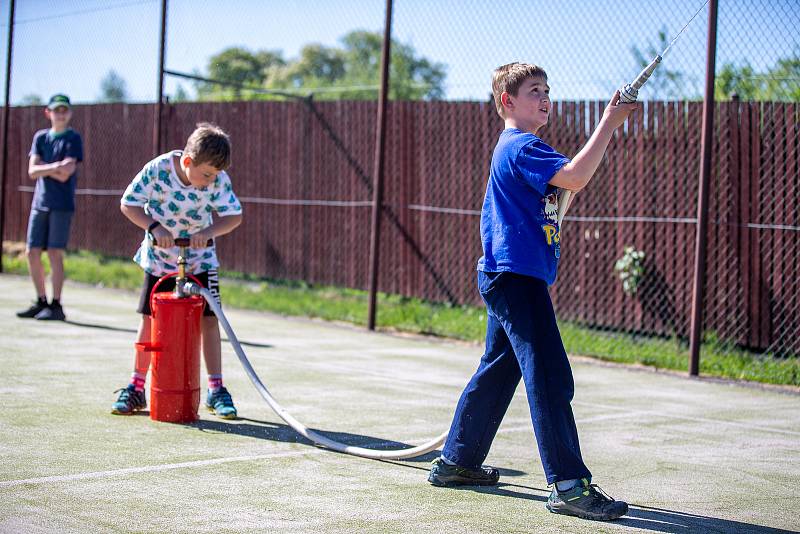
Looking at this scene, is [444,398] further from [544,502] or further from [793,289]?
[793,289]

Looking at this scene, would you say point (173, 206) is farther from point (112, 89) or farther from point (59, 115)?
point (112, 89)

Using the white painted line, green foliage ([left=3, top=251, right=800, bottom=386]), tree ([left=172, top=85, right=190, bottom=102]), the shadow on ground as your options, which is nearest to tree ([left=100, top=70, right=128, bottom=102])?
tree ([left=172, top=85, right=190, bottom=102])

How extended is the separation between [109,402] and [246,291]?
7605 millimetres

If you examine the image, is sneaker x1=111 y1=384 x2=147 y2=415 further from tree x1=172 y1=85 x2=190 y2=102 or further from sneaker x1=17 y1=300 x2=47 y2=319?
tree x1=172 y1=85 x2=190 y2=102

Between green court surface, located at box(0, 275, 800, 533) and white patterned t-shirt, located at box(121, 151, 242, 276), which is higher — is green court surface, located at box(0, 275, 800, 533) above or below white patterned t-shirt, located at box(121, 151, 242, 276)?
below

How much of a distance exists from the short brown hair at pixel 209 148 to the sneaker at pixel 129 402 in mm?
1369

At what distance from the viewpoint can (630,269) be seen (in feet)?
36.4

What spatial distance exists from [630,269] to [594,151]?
6.74 m

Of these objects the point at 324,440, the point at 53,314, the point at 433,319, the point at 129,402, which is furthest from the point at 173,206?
the point at 433,319

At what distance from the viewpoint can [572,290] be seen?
11609 millimetres

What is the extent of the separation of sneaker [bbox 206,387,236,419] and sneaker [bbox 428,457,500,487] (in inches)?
68.8

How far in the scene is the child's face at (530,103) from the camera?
493 centimetres

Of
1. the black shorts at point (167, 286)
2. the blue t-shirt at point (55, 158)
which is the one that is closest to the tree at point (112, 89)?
the blue t-shirt at point (55, 158)

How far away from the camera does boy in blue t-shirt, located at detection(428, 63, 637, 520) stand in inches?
182
